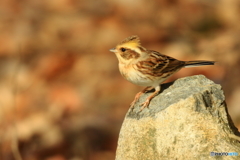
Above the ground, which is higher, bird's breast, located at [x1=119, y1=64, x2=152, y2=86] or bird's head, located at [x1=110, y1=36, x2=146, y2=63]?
bird's head, located at [x1=110, y1=36, x2=146, y2=63]

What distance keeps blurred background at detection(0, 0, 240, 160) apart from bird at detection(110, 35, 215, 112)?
3.60m

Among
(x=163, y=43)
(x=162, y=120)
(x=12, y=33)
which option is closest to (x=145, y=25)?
(x=163, y=43)

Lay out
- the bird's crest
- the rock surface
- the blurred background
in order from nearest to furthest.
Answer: the rock surface < the bird's crest < the blurred background

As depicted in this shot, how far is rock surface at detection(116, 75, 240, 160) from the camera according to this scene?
5.20 m

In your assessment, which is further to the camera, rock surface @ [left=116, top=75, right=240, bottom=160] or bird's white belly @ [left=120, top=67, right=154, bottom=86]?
bird's white belly @ [left=120, top=67, right=154, bottom=86]

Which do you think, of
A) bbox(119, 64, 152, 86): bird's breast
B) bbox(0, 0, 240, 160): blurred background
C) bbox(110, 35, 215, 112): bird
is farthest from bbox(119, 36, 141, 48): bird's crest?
bbox(0, 0, 240, 160): blurred background

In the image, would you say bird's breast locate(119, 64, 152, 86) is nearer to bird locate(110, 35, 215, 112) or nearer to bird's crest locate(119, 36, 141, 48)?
bird locate(110, 35, 215, 112)

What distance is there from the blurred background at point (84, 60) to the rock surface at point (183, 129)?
196 inches

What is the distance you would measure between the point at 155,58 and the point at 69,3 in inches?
423

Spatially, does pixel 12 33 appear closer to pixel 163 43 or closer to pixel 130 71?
pixel 163 43

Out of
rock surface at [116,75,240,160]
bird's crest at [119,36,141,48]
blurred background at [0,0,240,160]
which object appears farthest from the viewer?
blurred background at [0,0,240,160]

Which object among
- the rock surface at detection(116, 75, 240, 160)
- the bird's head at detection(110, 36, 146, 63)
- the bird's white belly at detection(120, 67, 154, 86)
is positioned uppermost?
the bird's head at detection(110, 36, 146, 63)

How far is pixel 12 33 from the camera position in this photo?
15984mm

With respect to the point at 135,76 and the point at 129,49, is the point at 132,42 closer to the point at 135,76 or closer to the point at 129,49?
the point at 129,49
